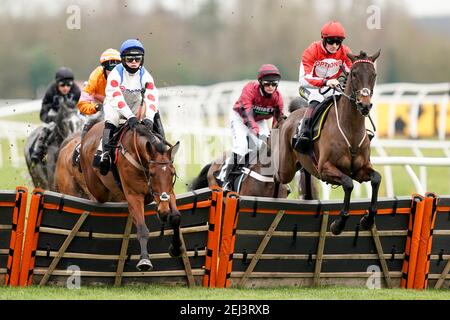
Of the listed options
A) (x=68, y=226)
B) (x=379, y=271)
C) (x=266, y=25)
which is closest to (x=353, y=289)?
(x=379, y=271)

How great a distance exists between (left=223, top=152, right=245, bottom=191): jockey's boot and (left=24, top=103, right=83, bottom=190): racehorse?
2721 mm

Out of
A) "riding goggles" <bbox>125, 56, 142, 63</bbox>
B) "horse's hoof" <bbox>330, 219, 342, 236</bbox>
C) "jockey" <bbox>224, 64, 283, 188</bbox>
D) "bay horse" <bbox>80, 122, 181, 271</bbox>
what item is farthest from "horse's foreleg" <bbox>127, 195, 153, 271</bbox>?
"jockey" <bbox>224, 64, 283, 188</bbox>

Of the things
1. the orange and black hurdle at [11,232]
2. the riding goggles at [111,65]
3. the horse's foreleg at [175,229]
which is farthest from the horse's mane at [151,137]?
the riding goggles at [111,65]

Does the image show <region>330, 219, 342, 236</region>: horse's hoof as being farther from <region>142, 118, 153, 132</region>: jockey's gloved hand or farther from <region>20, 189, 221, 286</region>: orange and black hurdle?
<region>142, 118, 153, 132</region>: jockey's gloved hand

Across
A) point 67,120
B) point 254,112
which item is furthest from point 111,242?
point 67,120

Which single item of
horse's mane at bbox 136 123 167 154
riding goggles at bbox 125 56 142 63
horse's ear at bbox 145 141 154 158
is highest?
riding goggles at bbox 125 56 142 63

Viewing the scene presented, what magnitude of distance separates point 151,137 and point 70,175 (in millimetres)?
2623

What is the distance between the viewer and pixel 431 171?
23484mm

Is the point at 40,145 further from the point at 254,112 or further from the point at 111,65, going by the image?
the point at 254,112

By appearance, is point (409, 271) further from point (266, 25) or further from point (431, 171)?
point (431, 171)

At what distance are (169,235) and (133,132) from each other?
104cm

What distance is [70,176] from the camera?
1134 cm

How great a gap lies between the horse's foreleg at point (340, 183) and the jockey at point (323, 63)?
567mm

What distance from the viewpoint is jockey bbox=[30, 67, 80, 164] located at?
13719mm
